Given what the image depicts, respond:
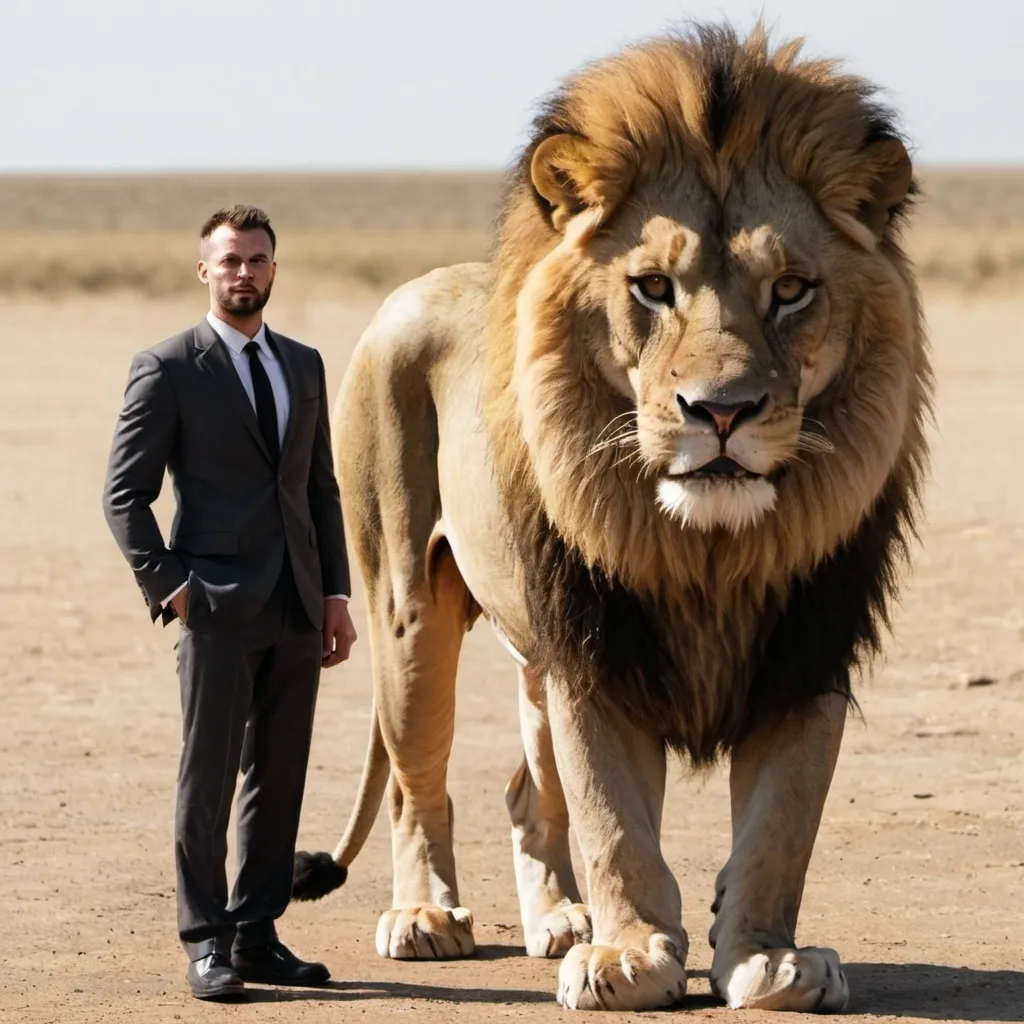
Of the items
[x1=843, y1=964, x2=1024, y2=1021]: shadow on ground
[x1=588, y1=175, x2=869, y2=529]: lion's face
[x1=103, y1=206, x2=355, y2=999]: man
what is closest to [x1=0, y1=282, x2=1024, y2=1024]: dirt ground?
[x1=843, y1=964, x2=1024, y2=1021]: shadow on ground

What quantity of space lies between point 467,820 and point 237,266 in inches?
93.1

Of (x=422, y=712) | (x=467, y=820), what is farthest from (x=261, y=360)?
(x=467, y=820)

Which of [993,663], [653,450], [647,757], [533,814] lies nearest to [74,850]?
[533,814]

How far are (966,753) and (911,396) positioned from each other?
3.07m

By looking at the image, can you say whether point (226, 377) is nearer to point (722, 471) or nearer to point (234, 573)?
point (234, 573)

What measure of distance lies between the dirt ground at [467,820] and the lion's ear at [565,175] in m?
1.46

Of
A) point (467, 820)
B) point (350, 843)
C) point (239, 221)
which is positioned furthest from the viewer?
point (467, 820)

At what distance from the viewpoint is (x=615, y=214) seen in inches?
159

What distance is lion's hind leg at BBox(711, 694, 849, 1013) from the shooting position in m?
3.94

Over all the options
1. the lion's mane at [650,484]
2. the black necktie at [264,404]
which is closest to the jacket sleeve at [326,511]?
the black necktie at [264,404]

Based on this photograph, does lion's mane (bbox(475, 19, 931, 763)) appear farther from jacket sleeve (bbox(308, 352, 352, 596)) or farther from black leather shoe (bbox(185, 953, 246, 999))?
black leather shoe (bbox(185, 953, 246, 999))

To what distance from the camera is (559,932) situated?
4.85m

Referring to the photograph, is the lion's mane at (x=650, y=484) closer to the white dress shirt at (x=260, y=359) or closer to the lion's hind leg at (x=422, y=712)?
the white dress shirt at (x=260, y=359)

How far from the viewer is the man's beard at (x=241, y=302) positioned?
14.5 ft
